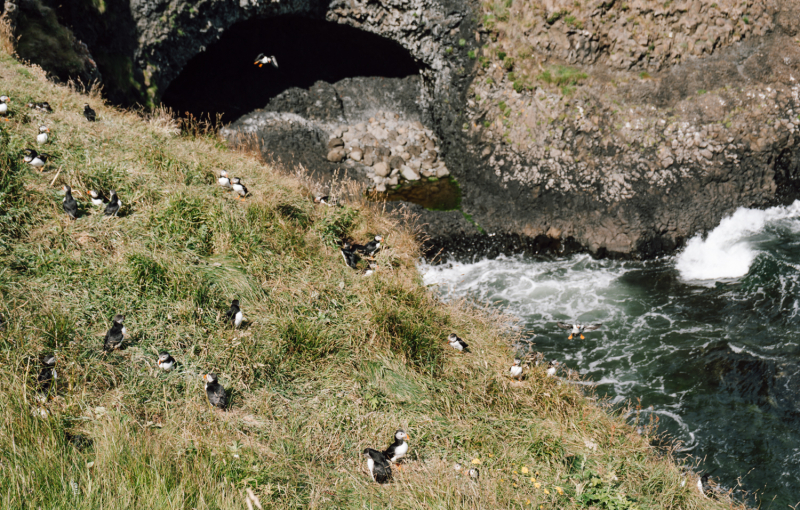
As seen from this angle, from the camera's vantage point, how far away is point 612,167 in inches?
533

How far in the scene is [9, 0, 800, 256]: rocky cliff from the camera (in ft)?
43.1

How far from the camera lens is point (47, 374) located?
5.03 metres

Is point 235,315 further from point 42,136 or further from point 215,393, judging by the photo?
point 42,136

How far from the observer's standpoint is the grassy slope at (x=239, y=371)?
434cm

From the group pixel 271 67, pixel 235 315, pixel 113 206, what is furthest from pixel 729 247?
pixel 271 67

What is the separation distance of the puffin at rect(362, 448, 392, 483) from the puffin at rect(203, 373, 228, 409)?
5.76 feet

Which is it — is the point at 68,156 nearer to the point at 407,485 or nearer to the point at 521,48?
the point at 407,485

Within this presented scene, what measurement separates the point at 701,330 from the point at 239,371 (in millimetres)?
9584

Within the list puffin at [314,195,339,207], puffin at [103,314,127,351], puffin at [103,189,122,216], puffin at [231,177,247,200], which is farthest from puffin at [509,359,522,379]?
puffin at [103,189,122,216]

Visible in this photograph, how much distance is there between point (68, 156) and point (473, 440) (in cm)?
801

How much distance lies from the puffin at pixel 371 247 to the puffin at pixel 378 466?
4.12 meters

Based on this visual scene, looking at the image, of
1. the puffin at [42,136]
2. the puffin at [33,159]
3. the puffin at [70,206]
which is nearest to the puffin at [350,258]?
the puffin at [70,206]

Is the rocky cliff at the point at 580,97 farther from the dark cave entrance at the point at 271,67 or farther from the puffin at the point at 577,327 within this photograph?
the puffin at the point at 577,327

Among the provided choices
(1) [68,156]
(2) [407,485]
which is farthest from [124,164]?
(2) [407,485]
